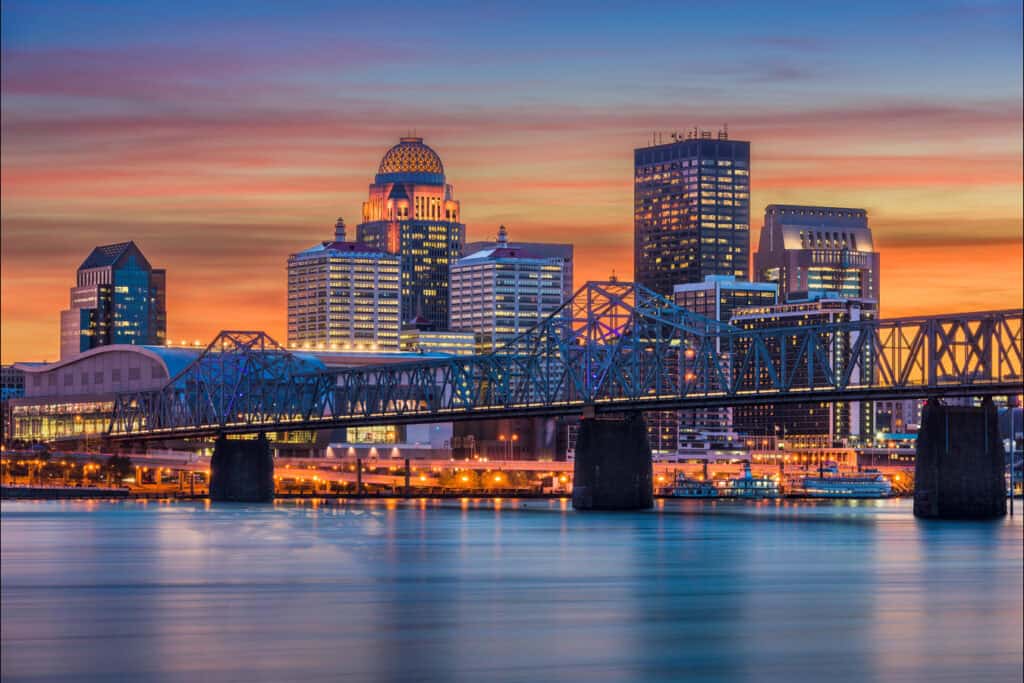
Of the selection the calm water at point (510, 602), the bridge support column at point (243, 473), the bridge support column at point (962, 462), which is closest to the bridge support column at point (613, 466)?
the calm water at point (510, 602)

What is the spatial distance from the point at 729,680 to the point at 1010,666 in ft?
29.0

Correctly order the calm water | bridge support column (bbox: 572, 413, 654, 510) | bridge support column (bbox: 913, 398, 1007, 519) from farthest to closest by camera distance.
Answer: bridge support column (bbox: 572, 413, 654, 510), bridge support column (bbox: 913, 398, 1007, 519), the calm water

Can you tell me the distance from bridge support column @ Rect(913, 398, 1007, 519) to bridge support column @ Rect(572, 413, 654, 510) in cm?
2787

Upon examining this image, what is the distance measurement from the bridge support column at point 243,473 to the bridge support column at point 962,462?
70808mm

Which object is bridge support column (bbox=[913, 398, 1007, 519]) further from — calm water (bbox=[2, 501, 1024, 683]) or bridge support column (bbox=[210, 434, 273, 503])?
bridge support column (bbox=[210, 434, 273, 503])

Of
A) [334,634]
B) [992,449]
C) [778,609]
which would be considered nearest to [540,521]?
[992,449]

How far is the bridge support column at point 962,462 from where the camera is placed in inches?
5586

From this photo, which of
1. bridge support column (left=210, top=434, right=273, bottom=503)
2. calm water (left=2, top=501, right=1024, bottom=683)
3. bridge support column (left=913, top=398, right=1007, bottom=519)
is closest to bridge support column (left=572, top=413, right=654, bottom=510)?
calm water (left=2, top=501, right=1024, bottom=683)

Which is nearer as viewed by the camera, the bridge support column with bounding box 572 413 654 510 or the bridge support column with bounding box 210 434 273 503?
the bridge support column with bounding box 572 413 654 510

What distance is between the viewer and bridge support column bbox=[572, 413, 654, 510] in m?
164

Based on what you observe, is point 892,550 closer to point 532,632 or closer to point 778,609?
point 778,609

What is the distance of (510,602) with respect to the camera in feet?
265

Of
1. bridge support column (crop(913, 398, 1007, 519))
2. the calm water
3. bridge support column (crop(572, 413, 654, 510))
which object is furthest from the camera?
bridge support column (crop(572, 413, 654, 510))

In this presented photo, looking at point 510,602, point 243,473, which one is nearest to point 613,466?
point 243,473
